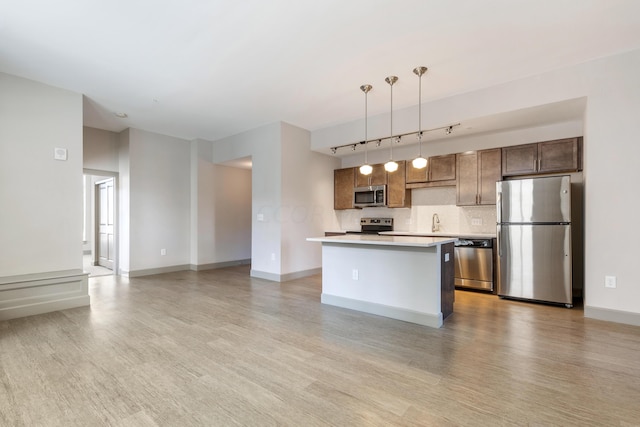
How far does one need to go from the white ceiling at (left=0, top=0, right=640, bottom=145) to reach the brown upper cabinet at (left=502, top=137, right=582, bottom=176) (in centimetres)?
63

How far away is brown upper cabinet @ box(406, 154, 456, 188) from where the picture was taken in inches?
197

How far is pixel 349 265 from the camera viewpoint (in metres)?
3.76

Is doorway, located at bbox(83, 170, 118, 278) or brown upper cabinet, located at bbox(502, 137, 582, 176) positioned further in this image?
doorway, located at bbox(83, 170, 118, 278)

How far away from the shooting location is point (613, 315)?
10.5 feet

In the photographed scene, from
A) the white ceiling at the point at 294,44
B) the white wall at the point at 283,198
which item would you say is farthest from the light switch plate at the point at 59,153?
the white wall at the point at 283,198

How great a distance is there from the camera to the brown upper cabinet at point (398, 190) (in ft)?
18.2

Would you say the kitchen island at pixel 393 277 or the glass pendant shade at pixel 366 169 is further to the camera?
the glass pendant shade at pixel 366 169

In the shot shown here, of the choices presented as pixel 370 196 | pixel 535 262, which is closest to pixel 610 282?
pixel 535 262

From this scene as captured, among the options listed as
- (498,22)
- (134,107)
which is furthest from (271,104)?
(498,22)

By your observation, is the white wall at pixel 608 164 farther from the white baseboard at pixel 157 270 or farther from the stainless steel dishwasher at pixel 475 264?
the white baseboard at pixel 157 270

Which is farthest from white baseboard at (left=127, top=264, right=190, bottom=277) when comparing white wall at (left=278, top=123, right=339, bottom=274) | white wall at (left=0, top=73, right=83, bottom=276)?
white wall at (left=278, top=123, right=339, bottom=274)

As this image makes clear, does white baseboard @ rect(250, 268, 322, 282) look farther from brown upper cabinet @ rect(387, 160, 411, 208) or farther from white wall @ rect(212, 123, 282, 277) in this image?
brown upper cabinet @ rect(387, 160, 411, 208)

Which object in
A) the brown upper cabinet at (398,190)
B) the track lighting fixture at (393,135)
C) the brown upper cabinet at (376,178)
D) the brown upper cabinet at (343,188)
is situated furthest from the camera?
the brown upper cabinet at (343,188)

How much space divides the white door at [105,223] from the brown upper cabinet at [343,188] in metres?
4.87
